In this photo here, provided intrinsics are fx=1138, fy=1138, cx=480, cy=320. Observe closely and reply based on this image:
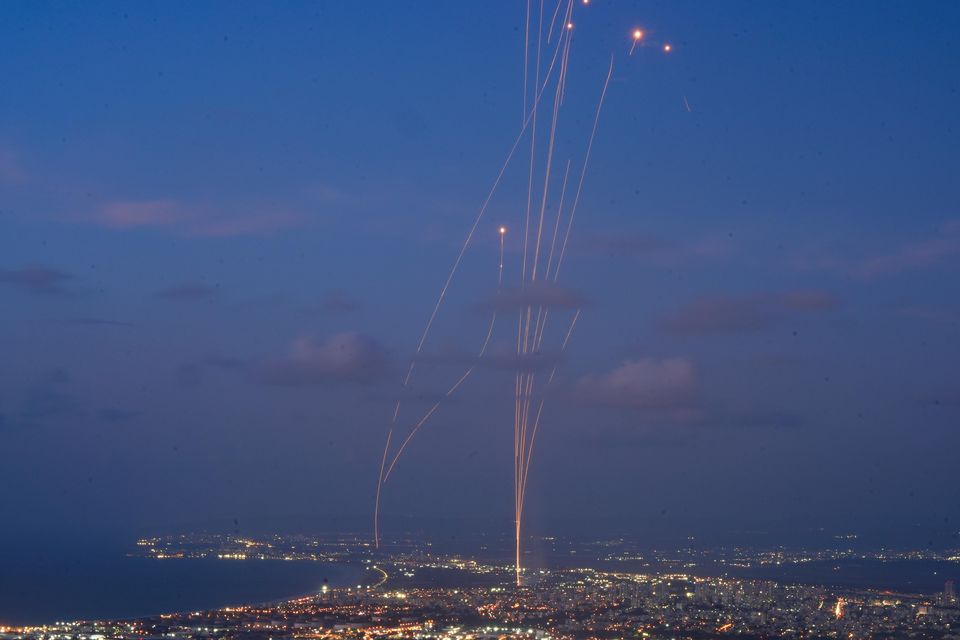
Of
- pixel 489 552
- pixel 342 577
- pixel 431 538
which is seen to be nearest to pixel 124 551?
pixel 431 538

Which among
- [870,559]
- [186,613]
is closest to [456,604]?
[186,613]

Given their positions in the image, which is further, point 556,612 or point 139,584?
point 139,584

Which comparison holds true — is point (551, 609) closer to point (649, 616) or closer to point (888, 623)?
point (649, 616)

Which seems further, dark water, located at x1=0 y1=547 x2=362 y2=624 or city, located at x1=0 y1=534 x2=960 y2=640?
dark water, located at x1=0 y1=547 x2=362 y2=624

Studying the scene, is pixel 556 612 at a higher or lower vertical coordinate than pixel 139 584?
higher

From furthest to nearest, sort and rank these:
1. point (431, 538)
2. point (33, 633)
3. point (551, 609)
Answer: point (431, 538) → point (551, 609) → point (33, 633)

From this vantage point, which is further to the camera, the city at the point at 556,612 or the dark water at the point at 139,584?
the dark water at the point at 139,584

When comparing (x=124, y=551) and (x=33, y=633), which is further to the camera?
(x=124, y=551)

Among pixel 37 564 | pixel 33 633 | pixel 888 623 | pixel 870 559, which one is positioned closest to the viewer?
pixel 33 633
